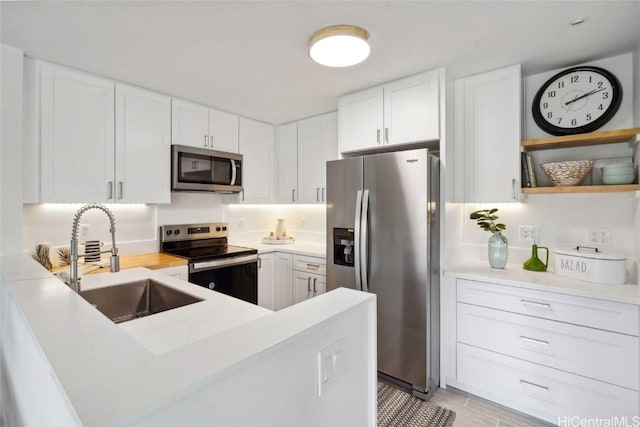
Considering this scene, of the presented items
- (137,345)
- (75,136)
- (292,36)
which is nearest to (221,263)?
(75,136)

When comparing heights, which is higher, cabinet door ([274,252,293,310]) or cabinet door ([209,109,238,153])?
cabinet door ([209,109,238,153])

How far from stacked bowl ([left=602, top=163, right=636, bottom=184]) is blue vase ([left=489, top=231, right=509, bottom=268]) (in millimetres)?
694

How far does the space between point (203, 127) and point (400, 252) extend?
2.20 m

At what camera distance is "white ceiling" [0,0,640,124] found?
1.51 meters

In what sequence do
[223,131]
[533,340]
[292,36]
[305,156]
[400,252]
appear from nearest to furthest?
1. [292,36]
2. [533,340]
3. [400,252]
4. [223,131]
5. [305,156]

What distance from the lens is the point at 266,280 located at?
10.4 feet

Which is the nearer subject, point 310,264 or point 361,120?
point 361,120

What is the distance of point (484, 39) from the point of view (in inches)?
69.9

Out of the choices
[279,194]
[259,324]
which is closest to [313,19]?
[259,324]

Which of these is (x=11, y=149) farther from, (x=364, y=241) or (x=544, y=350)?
(x=544, y=350)

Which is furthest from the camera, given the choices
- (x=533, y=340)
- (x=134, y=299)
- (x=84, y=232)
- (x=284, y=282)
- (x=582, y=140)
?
(x=284, y=282)

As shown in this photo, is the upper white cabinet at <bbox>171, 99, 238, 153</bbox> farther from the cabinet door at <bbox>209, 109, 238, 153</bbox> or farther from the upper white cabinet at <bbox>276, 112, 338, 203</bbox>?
the upper white cabinet at <bbox>276, 112, 338, 203</bbox>

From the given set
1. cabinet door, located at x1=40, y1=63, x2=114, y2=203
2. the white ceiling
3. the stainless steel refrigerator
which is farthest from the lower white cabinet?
cabinet door, located at x1=40, y1=63, x2=114, y2=203

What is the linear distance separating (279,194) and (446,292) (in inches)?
86.9
